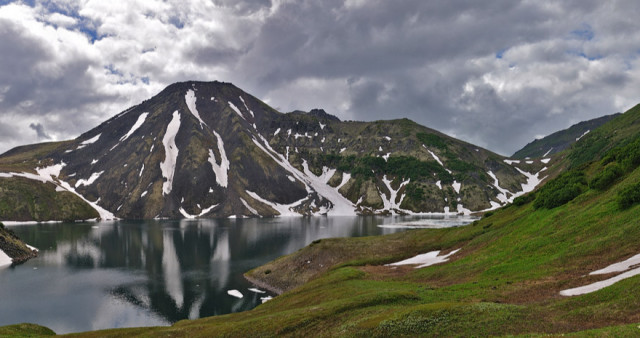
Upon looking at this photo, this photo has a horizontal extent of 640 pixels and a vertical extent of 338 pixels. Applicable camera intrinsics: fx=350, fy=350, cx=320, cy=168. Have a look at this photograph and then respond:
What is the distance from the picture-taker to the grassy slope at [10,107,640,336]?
72.0ft

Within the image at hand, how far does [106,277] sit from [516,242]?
291 ft

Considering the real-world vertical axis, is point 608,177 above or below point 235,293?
above

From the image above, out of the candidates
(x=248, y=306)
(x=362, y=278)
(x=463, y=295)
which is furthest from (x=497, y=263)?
(x=248, y=306)

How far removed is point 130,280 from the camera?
269 ft

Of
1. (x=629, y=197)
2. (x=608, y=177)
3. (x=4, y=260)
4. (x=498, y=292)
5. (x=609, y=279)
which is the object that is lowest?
(x=4, y=260)

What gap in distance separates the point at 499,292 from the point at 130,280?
80.3m

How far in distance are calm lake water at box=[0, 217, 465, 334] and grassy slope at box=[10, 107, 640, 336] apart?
58.5ft

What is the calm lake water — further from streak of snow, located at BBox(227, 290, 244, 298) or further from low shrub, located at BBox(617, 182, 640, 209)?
low shrub, located at BBox(617, 182, 640, 209)

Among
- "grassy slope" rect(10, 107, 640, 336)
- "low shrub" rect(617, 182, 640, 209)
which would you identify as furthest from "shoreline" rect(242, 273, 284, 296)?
"low shrub" rect(617, 182, 640, 209)

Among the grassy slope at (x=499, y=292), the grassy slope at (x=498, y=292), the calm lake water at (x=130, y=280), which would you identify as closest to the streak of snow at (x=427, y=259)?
the grassy slope at (x=499, y=292)

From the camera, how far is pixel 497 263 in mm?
41469

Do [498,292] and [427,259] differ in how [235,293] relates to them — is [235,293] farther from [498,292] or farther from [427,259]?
[498,292]

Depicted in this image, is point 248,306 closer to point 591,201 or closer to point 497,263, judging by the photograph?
point 497,263

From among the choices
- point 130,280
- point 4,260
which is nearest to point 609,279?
point 130,280
